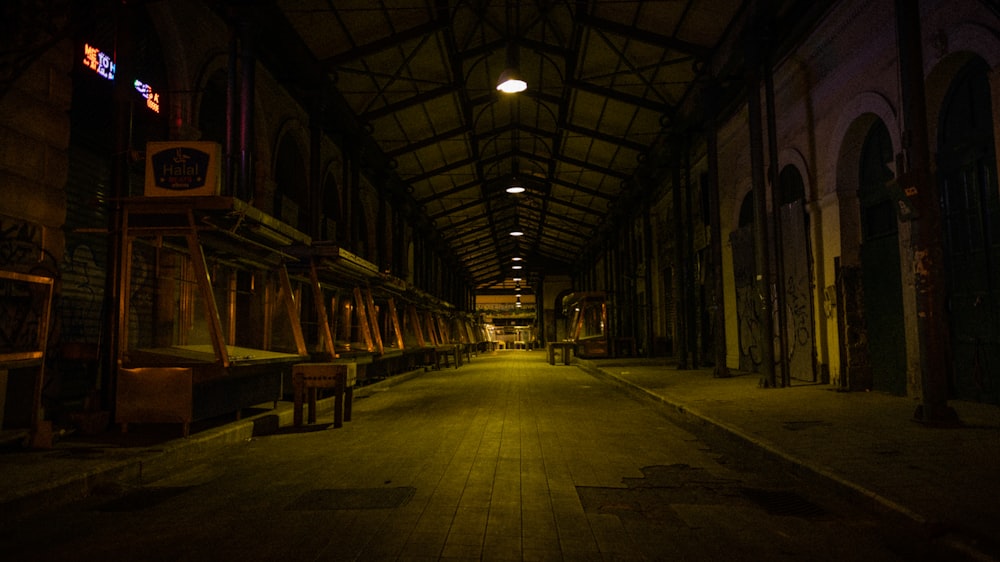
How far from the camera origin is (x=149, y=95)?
10898 mm

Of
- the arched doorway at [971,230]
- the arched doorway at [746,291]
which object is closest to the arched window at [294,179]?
the arched doorway at [746,291]

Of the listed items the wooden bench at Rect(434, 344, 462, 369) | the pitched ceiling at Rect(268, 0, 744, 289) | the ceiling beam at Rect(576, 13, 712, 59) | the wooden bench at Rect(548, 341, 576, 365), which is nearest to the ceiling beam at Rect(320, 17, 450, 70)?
the pitched ceiling at Rect(268, 0, 744, 289)

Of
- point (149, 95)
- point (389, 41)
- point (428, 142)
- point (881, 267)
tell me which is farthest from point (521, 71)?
point (881, 267)

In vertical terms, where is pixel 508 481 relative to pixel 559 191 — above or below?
below

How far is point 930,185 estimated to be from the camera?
7.46 meters

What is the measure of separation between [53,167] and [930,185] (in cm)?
1042

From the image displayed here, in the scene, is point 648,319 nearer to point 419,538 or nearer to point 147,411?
point 147,411

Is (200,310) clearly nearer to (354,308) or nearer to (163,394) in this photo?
(163,394)

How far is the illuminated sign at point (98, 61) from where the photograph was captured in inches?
365

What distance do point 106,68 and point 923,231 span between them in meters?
11.4

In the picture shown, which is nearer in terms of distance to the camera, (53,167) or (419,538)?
(419,538)

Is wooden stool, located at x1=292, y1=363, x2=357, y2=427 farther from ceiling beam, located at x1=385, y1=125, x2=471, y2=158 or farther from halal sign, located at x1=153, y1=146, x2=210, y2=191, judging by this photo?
ceiling beam, located at x1=385, y1=125, x2=471, y2=158

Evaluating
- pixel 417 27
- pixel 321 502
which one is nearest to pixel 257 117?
pixel 417 27

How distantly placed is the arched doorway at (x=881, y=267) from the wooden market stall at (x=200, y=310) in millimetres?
9904
